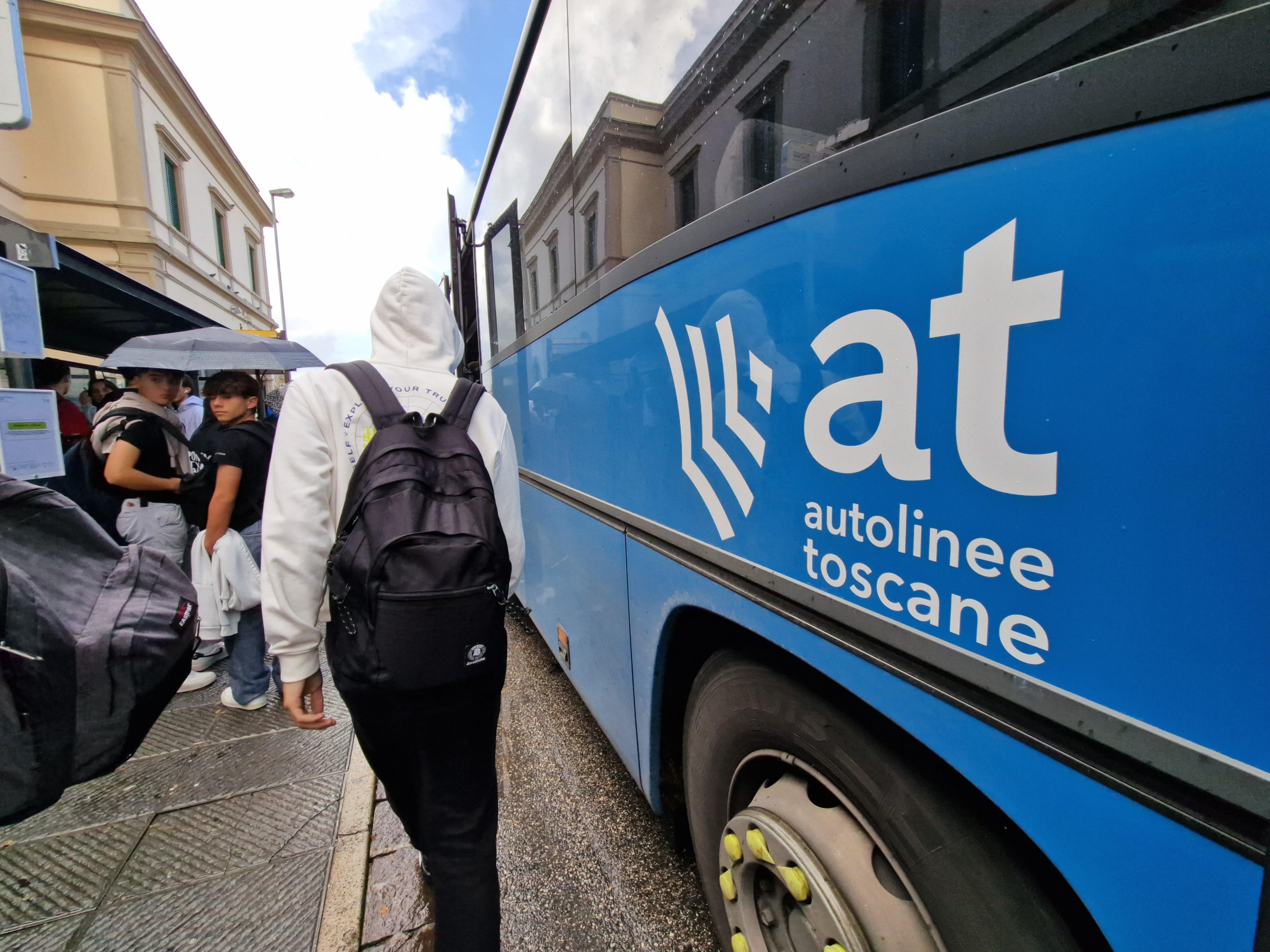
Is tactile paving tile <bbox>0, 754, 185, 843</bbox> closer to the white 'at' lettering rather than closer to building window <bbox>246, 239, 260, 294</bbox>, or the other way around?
the white 'at' lettering

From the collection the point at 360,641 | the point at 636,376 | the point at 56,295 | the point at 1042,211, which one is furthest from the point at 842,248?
the point at 56,295

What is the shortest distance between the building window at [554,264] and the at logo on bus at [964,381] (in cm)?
198

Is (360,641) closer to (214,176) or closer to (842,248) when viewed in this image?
(842,248)

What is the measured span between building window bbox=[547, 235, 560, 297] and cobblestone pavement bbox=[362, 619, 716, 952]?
7.60 feet

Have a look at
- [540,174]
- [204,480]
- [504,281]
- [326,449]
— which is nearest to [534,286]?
[540,174]

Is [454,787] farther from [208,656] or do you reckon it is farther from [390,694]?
[208,656]

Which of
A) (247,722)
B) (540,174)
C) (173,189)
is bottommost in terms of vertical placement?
(247,722)

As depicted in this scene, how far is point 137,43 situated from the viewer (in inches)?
688

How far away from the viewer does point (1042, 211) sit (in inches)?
31.2

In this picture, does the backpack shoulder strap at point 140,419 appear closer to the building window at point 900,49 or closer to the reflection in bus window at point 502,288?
the reflection in bus window at point 502,288

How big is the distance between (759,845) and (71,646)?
1.41 meters

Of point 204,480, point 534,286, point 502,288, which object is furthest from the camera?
point 502,288

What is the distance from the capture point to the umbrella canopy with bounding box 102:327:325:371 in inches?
168

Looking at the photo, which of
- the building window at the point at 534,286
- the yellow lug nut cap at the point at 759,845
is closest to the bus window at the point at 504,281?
the building window at the point at 534,286
